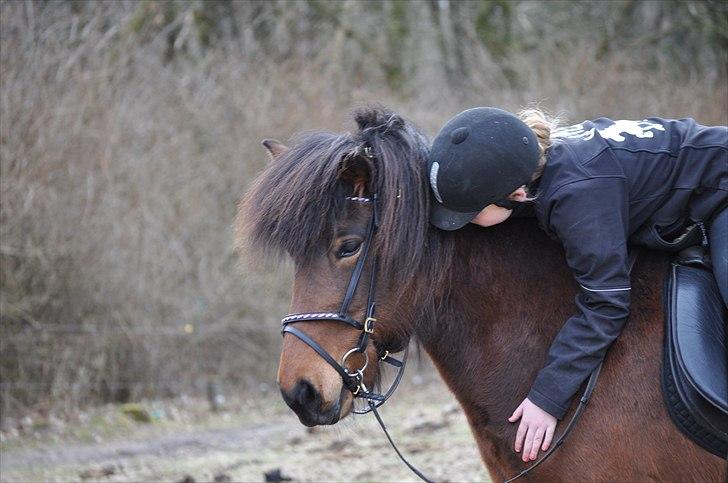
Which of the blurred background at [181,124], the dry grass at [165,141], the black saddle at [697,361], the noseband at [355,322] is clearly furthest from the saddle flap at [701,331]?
the dry grass at [165,141]

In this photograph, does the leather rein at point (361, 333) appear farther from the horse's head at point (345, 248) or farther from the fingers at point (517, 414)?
the fingers at point (517, 414)

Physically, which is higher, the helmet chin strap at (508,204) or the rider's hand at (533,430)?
the helmet chin strap at (508,204)

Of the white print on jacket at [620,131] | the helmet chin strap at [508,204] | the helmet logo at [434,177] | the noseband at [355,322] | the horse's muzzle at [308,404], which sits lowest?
the horse's muzzle at [308,404]

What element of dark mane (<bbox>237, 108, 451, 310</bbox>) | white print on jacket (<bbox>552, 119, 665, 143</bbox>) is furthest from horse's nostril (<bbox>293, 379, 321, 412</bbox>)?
white print on jacket (<bbox>552, 119, 665, 143</bbox>)

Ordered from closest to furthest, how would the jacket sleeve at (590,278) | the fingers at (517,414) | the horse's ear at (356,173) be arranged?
the jacket sleeve at (590,278) → the fingers at (517,414) → the horse's ear at (356,173)

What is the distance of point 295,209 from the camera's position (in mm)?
3234

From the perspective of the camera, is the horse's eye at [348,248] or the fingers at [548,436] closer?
the fingers at [548,436]

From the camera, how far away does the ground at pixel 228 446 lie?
684cm

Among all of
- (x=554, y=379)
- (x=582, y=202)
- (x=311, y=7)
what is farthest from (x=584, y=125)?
(x=311, y=7)

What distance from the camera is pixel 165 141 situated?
1203 centimetres

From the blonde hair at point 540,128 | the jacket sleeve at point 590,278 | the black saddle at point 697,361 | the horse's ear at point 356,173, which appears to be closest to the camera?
the black saddle at point 697,361

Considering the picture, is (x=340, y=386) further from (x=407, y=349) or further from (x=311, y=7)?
(x=311, y=7)

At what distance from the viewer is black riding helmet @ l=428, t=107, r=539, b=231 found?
3.06 meters

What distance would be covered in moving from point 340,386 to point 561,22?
648 inches
